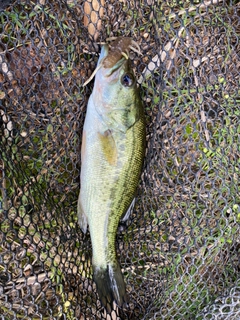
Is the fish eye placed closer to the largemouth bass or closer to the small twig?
the largemouth bass

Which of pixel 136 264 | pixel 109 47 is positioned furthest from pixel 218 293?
pixel 109 47

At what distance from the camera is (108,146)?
2023mm

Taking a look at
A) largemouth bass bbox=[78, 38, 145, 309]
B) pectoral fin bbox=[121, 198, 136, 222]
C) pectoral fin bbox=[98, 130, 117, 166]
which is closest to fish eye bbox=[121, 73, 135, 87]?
largemouth bass bbox=[78, 38, 145, 309]

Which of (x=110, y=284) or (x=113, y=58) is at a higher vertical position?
(x=113, y=58)

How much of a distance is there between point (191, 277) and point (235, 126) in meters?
1.08

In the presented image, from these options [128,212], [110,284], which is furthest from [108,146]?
[110,284]

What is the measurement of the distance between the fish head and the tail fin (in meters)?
0.87

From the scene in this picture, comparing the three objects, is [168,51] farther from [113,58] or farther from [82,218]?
[82,218]

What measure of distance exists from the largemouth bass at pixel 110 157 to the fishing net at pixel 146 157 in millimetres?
207

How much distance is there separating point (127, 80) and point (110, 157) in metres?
0.46

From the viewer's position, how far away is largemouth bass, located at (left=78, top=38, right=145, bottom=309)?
1.97m

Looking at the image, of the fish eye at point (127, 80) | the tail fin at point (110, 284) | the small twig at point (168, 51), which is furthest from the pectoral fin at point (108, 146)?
the tail fin at point (110, 284)

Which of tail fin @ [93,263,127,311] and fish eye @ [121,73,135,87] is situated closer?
fish eye @ [121,73,135,87]

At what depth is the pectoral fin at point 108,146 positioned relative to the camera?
202 cm
